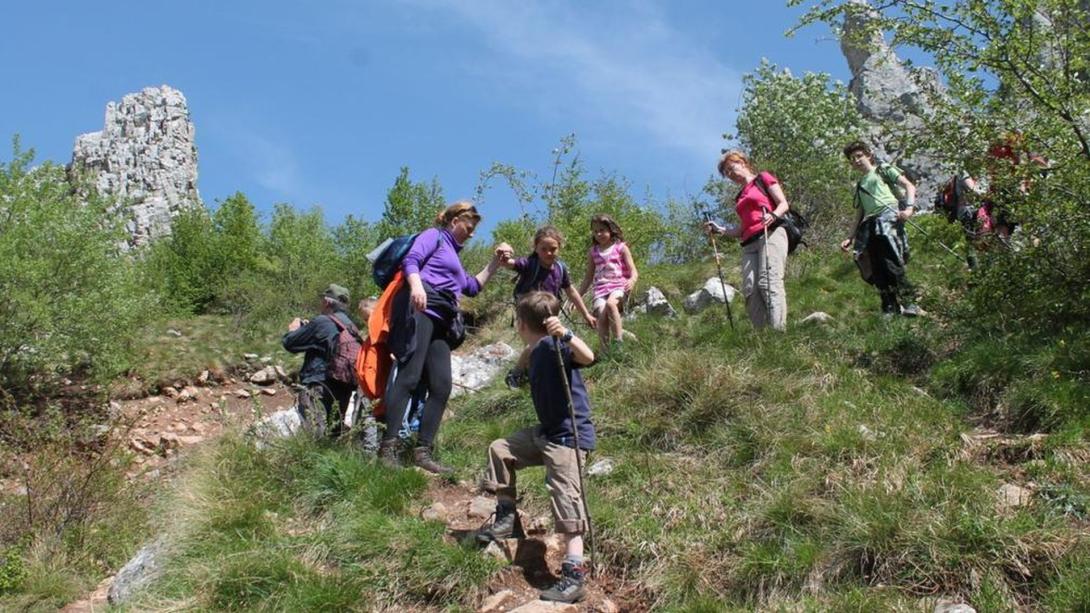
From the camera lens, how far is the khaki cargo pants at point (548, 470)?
4.85 m

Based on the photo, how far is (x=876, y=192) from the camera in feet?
30.8

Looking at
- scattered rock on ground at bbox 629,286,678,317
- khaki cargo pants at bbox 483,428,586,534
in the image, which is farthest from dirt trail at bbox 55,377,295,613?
khaki cargo pants at bbox 483,428,586,534

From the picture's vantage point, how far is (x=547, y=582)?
5.09 meters

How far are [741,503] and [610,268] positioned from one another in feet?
12.0

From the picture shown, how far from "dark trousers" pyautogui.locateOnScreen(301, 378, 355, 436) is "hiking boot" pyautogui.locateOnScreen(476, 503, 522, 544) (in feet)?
6.09

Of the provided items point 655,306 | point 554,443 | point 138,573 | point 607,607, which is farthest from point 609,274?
point 138,573

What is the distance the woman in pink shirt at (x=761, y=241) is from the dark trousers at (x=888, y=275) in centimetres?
147

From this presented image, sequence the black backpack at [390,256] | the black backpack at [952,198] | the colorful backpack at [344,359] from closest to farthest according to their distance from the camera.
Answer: the black backpack at [390,256] → the colorful backpack at [344,359] → the black backpack at [952,198]

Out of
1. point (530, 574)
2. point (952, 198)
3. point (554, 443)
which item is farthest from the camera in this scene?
point (952, 198)

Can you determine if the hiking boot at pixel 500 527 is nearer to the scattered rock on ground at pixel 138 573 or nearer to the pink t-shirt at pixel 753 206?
the scattered rock on ground at pixel 138 573

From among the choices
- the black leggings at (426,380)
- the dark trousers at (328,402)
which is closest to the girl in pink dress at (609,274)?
the dark trousers at (328,402)

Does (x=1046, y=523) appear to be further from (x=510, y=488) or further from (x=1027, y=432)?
(x=510, y=488)

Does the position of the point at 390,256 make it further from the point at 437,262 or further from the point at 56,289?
the point at 56,289

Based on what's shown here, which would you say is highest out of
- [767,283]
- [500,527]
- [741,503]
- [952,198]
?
[952,198]
